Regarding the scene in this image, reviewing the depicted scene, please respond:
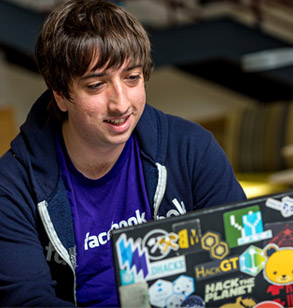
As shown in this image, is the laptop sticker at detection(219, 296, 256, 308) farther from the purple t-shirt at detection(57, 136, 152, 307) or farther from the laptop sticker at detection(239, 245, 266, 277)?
the purple t-shirt at detection(57, 136, 152, 307)

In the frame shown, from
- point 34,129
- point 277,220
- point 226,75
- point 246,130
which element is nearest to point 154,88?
point 226,75

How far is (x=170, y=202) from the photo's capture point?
1.38m

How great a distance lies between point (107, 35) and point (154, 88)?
16.9 ft

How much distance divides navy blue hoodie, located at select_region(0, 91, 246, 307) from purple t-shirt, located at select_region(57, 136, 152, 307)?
0.08 ft

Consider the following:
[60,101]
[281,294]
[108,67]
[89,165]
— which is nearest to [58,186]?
[89,165]

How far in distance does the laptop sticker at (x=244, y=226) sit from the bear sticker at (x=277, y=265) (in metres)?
0.03

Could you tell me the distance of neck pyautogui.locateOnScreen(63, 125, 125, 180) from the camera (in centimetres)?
137

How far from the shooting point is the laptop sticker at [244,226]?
3.26 ft

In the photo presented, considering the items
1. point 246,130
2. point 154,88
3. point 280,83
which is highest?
point 154,88

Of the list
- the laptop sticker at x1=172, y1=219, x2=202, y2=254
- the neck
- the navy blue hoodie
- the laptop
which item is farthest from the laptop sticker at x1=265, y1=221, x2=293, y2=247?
the neck

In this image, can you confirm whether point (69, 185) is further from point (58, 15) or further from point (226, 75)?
point (226, 75)

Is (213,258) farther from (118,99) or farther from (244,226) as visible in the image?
(118,99)

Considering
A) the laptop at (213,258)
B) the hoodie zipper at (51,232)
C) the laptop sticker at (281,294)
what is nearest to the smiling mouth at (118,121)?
the hoodie zipper at (51,232)

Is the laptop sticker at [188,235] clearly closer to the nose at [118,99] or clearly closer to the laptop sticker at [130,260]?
the laptop sticker at [130,260]
